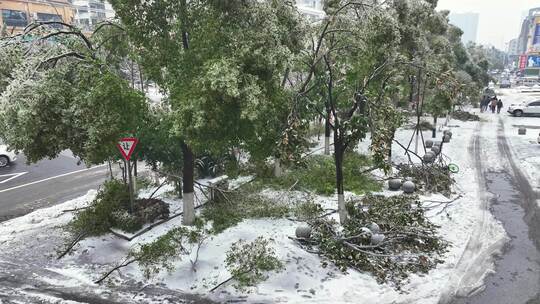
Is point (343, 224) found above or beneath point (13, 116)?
beneath

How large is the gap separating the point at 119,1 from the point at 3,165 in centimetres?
1501

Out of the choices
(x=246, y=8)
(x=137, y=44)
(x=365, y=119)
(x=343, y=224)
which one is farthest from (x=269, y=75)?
(x=343, y=224)

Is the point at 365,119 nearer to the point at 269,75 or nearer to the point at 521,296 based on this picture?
the point at 269,75

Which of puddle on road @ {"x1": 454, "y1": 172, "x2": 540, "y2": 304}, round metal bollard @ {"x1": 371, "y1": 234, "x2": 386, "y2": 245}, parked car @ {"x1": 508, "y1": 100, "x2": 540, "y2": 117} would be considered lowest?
puddle on road @ {"x1": 454, "y1": 172, "x2": 540, "y2": 304}

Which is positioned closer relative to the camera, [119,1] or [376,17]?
[119,1]

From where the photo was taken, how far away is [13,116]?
7.56 meters

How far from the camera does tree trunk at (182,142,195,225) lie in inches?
402

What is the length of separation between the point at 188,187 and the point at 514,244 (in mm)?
9168

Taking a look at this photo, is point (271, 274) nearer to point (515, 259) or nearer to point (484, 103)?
point (515, 259)

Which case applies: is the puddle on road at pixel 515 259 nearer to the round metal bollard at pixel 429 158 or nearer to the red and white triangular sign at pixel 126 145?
the round metal bollard at pixel 429 158

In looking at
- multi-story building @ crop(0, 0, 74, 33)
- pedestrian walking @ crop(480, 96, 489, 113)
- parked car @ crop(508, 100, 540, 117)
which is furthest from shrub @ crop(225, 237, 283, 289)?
multi-story building @ crop(0, 0, 74, 33)

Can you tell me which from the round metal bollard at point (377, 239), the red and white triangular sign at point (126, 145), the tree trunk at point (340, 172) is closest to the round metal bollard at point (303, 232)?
the tree trunk at point (340, 172)

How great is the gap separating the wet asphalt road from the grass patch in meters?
Result: 4.37

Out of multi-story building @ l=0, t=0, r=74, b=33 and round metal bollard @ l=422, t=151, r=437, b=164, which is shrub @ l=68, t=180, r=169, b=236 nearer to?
round metal bollard @ l=422, t=151, r=437, b=164
